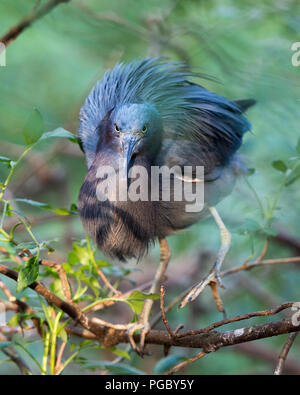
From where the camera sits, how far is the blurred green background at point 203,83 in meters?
2.70

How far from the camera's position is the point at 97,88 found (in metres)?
2.52

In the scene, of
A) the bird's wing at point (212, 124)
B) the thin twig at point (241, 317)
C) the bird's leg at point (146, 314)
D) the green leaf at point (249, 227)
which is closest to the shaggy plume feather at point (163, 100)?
the bird's wing at point (212, 124)

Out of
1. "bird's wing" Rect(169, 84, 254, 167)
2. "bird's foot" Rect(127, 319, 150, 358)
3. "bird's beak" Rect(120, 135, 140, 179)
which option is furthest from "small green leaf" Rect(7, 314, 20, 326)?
"bird's wing" Rect(169, 84, 254, 167)

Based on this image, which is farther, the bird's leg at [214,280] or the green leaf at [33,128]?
the bird's leg at [214,280]

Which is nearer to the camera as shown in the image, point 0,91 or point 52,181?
point 0,91

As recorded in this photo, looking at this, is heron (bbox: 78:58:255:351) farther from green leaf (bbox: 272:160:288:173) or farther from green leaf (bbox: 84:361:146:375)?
green leaf (bbox: 272:160:288:173)

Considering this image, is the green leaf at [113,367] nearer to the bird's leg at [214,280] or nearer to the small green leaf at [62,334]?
the small green leaf at [62,334]

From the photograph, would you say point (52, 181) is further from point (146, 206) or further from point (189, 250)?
point (146, 206)

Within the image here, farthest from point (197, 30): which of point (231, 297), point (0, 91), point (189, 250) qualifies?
point (231, 297)

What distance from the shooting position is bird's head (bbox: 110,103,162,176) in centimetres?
215

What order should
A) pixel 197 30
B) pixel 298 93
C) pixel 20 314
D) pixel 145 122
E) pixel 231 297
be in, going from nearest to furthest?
pixel 20 314 < pixel 145 122 < pixel 298 93 < pixel 197 30 < pixel 231 297

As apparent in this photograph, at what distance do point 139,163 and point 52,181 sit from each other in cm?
192

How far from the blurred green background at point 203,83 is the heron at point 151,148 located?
18 cm

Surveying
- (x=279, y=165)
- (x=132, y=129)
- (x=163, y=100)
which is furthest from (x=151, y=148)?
(x=279, y=165)
